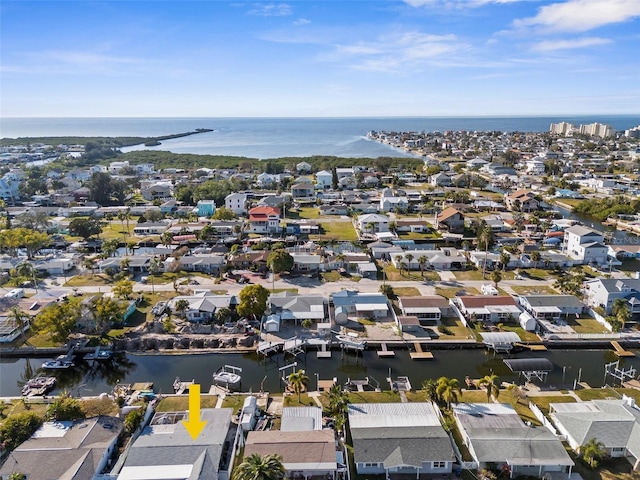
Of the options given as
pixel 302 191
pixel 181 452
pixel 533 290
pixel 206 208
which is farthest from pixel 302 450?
pixel 302 191

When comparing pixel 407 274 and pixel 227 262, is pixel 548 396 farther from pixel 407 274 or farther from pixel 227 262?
pixel 227 262

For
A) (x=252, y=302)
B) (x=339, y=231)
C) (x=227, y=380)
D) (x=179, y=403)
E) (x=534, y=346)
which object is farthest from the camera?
(x=339, y=231)

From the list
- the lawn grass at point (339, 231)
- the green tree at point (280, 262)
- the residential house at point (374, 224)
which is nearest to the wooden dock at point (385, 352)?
the green tree at point (280, 262)

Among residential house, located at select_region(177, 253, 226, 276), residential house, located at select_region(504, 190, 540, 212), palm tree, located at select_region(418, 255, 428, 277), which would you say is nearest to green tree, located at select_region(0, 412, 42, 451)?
residential house, located at select_region(177, 253, 226, 276)

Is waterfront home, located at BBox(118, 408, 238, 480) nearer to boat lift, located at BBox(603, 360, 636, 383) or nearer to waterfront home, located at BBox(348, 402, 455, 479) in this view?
waterfront home, located at BBox(348, 402, 455, 479)

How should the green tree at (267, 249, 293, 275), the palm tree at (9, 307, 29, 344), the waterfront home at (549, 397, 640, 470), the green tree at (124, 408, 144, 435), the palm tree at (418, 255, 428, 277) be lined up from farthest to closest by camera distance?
the palm tree at (418, 255, 428, 277) → the green tree at (267, 249, 293, 275) → the palm tree at (9, 307, 29, 344) → the green tree at (124, 408, 144, 435) → the waterfront home at (549, 397, 640, 470)

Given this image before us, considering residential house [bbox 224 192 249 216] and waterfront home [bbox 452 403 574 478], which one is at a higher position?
residential house [bbox 224 192 249 216]

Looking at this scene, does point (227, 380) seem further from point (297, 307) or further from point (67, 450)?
point (67, 450)
